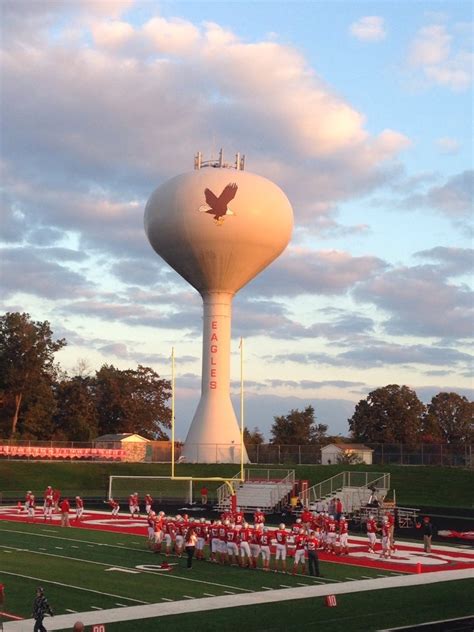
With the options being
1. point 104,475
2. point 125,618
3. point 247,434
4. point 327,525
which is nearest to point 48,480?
point 104,475

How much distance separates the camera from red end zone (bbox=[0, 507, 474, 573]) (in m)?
26.3

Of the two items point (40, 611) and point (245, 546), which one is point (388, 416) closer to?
point (245, 546)

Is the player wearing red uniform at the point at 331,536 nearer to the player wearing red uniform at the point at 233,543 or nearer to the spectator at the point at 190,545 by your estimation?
the player wearing red uniform at the point at 233,543

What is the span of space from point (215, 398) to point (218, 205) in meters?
12.8

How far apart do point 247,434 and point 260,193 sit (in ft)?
156

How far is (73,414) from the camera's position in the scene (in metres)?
88.4

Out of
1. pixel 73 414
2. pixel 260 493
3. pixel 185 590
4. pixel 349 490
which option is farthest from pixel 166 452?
pixel 185 590

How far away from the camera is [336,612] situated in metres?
19.0

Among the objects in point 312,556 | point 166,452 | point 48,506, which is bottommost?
point 312,556

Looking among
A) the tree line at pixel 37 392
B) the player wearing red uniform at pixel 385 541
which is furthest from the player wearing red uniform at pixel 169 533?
the tree line at pixel 37 392

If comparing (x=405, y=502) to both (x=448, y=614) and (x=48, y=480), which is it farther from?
(x=448, y=614)

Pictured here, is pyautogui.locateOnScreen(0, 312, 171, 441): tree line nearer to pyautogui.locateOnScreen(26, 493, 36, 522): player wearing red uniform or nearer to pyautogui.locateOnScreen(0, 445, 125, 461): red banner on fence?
pyautogui.locateOnScreen(0, 445, 125, 461): red banner on fence

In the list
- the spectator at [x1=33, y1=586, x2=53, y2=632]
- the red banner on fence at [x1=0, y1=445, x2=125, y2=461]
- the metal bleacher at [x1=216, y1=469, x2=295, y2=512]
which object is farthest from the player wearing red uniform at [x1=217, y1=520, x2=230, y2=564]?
the red banner on fence at [x1=0, y1=445, x2=125, y2=461]

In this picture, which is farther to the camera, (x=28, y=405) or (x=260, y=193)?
(x=28, y=405)
